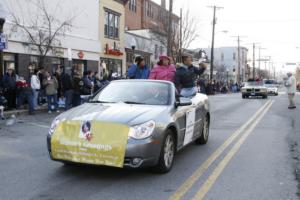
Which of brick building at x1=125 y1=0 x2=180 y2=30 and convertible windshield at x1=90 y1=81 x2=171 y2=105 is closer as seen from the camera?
convertible windshield at x1=90 y1=81 x2=171 y2=105

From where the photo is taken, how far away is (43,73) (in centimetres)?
1820

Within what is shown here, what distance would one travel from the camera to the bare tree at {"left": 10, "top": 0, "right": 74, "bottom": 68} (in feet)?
71.8

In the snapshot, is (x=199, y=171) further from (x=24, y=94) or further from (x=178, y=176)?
(x=24, y=94)

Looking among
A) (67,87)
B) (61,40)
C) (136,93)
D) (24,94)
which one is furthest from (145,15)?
(136,93)

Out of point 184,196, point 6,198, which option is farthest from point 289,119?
point 6,198

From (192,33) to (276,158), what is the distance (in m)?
34.6

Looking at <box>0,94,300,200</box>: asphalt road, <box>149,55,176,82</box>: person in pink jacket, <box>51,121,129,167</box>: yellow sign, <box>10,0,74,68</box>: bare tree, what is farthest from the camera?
<box>10,0,74,68</box>: bare tree

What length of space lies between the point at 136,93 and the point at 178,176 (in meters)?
1.66

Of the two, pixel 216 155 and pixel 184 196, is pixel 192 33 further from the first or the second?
pixel 184 196

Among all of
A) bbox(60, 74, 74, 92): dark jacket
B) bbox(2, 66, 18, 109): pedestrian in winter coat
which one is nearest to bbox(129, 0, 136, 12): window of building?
bbox(60, 74, 74, 92): dark jacket

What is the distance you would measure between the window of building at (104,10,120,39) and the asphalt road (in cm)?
2326

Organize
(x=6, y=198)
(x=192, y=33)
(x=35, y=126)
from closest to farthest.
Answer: (x=6, y=198), (x=35, y=126), (x=192, y=33)

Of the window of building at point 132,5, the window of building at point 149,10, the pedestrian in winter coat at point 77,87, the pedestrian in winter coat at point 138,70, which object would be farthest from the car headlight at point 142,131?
the window of building at point 149,10

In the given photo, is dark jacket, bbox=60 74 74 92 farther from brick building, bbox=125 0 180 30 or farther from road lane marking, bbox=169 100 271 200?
brick building, bbox=125 0 180 30
